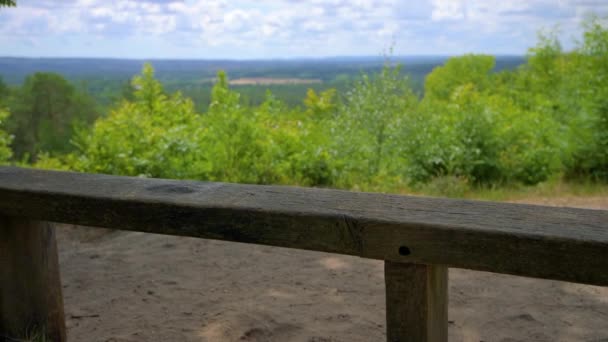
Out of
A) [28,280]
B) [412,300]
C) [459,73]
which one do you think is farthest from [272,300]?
[459,73]

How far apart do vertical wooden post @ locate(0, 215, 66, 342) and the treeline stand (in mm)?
5029

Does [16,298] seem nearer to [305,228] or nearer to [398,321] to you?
[305,228]

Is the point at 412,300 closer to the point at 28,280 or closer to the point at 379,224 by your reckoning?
the point at 379,224

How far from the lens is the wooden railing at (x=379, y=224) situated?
1.46m

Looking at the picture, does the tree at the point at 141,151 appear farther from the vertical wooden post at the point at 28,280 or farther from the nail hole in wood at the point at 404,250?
the nail hole in wood at the point at 404,250

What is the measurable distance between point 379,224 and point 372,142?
9270 mm

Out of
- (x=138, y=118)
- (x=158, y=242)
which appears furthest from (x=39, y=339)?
(x=138, y=118)

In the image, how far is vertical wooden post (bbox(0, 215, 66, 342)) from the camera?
232 centimetres

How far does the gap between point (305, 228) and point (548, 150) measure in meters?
8.53

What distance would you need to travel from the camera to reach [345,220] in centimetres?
165

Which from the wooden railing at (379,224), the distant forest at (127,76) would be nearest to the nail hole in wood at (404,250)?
the wooden railing at (379,224)

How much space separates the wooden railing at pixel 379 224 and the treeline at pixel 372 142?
17.9 feet

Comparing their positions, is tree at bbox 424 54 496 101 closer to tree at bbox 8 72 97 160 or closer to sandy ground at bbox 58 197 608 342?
tree at bbox 8 72 97 160

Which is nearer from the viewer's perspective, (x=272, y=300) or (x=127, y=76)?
(x=272, y=300)
